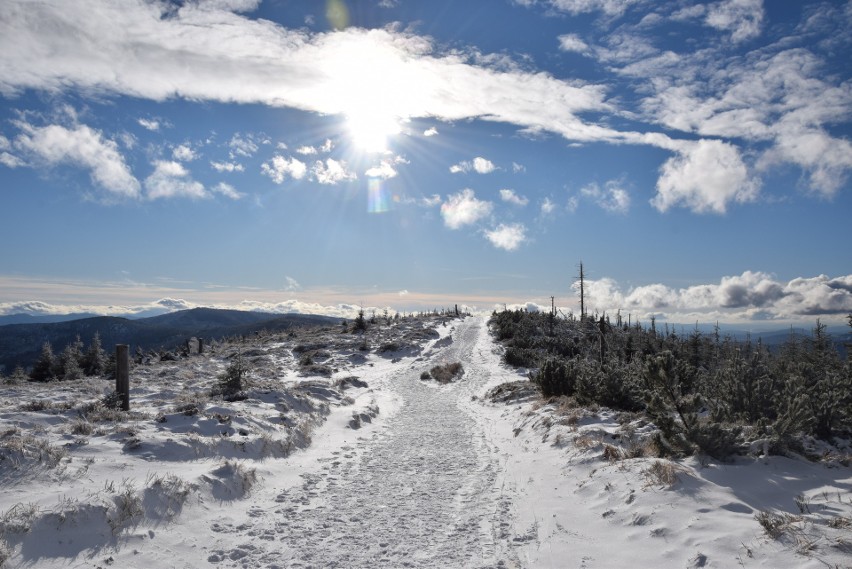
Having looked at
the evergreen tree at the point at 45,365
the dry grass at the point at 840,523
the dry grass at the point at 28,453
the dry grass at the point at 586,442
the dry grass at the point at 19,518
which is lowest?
the evergreen tree at the point at 45,365

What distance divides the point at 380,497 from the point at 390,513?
2.95ft

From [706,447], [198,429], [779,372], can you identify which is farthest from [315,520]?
[779,372]

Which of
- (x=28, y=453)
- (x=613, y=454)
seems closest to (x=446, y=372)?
(x=613, y=454)

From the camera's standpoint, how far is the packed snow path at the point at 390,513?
620cm

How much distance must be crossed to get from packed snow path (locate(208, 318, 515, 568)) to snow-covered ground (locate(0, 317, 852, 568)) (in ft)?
0.12

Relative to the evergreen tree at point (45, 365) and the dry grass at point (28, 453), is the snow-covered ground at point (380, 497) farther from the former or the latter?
the evergreen tree at point (45, 365)

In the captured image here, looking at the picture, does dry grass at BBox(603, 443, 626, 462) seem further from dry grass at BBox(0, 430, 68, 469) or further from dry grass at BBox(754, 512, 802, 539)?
dry grass at BBox(0, 430, 68, 469)

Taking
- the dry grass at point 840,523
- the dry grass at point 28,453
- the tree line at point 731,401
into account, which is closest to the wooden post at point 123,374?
the dry grass at point 28,453

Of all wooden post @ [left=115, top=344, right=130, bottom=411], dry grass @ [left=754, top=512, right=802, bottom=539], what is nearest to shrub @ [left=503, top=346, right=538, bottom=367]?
wooden post @ [left=115, top=344, right=130, bottom=411]

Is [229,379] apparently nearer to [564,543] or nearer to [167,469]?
[167,469]

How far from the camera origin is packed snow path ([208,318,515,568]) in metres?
6.20

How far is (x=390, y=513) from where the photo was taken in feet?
25.6

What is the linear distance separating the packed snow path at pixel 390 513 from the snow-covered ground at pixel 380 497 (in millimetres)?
37

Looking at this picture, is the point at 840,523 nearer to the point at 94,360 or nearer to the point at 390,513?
the point at 390,513
